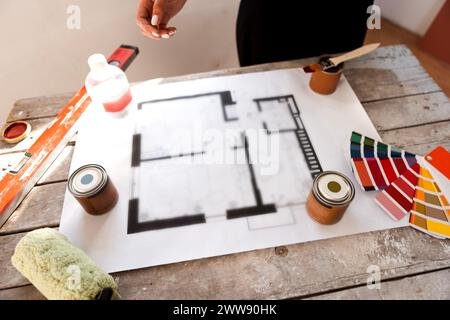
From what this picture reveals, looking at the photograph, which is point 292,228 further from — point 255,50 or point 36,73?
point 36,73

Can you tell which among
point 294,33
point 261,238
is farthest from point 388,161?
point 294,33

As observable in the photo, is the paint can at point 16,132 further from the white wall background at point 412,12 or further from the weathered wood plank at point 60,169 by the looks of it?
the white wall background at point 412,12

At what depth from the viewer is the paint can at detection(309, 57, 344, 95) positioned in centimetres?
83

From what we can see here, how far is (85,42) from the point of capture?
131 cm

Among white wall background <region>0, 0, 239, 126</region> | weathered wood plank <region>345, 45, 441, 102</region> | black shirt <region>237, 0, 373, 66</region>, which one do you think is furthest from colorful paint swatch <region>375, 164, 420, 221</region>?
white wall background <region>0, 0, 239, 126</region>

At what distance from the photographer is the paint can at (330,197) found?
1.95 feet

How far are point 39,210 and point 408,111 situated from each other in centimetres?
91

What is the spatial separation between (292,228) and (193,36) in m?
1.12

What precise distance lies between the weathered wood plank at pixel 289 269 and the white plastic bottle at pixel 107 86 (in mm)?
430

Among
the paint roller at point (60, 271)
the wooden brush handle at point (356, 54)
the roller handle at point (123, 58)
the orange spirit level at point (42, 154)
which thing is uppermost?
the wooden brush handle at point (356, 54)

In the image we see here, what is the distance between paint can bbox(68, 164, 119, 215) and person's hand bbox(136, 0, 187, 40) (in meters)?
0.44

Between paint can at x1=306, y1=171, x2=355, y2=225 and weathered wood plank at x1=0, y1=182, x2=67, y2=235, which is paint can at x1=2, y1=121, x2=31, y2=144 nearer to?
weathered wood plank at x1=0, y1=182, x2=67, y2=235

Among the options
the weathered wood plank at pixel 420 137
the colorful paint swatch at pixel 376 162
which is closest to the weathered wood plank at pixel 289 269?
the colorful paint swatch at pixel 376 162

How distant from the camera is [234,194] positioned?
700mm
